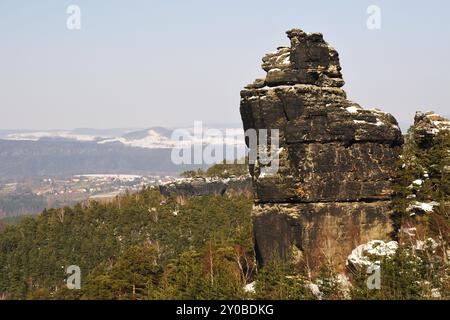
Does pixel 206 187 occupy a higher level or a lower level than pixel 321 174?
lower

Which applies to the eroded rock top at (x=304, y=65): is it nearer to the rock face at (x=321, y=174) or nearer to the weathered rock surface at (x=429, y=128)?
the rock face at (x=321, y=174)

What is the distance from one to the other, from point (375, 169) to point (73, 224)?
78843 mm

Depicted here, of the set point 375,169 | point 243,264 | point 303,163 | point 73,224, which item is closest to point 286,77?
point 303,163

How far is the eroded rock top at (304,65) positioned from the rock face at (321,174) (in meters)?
0.13

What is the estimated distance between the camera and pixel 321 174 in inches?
1516

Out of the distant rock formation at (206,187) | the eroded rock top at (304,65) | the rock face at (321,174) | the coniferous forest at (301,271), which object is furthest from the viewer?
the distant rock formation at (206,187)

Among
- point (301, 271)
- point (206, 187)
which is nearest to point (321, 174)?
point (301, 271)

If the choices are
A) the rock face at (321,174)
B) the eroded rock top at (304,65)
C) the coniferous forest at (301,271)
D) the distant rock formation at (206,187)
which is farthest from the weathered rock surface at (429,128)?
the distant rock formation at (206,187)

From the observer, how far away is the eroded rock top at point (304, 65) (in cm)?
3969

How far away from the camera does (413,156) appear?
3938 centimetres

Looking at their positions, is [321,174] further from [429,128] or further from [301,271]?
[429,128]

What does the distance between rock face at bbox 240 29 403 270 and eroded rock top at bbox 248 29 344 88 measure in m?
0.13

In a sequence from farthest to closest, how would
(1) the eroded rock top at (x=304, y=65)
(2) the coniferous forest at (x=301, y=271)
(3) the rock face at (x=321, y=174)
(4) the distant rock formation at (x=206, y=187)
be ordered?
(4) the distant rock formation at (x=206, y=187) < (1) the eroded rock top at (x=304, y=65) < (3) the rock face at (x=321, y=174) < (2) the coniferous forest at (x=301, y=271)

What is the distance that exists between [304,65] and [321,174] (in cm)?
723
